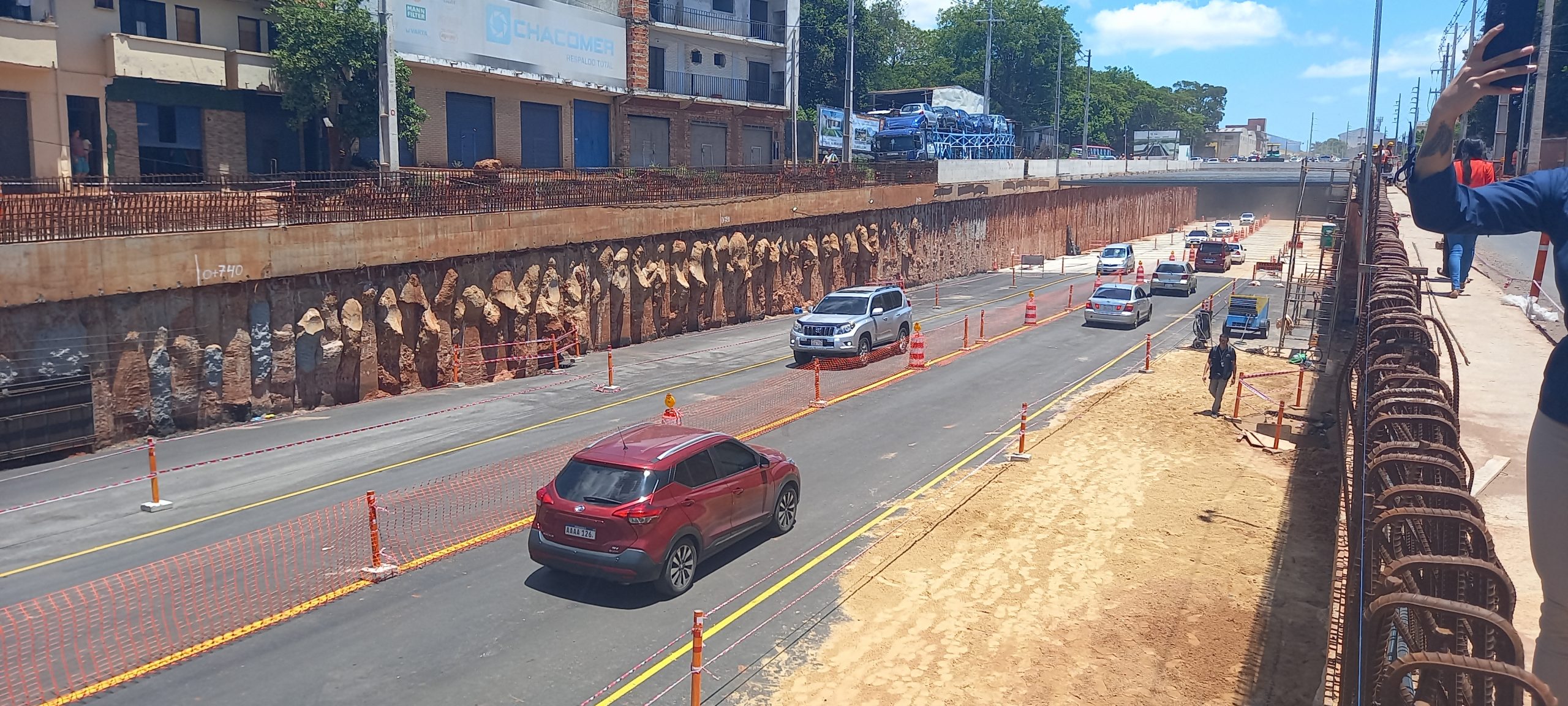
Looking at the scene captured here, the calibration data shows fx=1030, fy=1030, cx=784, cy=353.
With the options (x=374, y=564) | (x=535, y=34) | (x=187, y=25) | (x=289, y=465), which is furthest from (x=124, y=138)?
(x=374, y=564)

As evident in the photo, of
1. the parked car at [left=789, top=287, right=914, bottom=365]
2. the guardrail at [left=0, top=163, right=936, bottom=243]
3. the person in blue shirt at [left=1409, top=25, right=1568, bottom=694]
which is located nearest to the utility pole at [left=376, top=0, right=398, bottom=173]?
the guardrail at [left=0, top=163, right=936, bottom=243]

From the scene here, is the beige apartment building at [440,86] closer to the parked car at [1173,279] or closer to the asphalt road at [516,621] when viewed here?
the asphalt road at [516,621]

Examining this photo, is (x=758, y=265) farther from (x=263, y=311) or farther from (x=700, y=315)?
(x=263, y=311)

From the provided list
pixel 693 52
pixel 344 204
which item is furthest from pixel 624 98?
pixel 344 204

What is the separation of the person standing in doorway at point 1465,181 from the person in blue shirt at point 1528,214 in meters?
8.15

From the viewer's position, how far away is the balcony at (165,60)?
2847 centimetres

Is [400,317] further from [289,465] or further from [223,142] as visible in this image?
[223,142]

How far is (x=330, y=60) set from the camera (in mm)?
31094

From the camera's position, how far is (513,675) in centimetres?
1009

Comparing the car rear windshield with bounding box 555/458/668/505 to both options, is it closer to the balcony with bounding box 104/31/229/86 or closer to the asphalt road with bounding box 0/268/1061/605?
the asphalt road with bounding box 0/268/1061/605

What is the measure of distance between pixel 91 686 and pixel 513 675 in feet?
12.8

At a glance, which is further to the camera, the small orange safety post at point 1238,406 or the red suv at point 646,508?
the small orange safety post at point 1238,406

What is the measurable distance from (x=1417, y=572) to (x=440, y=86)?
1489 inches

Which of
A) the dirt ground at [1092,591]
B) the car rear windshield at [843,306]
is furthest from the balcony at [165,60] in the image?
the dirt ground at [1092,591]
